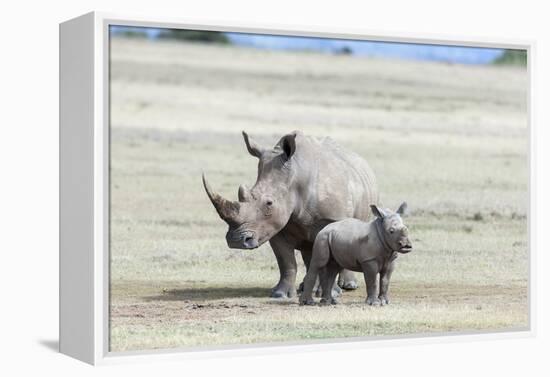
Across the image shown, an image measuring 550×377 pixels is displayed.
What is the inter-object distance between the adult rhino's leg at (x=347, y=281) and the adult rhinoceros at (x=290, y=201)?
1.05m

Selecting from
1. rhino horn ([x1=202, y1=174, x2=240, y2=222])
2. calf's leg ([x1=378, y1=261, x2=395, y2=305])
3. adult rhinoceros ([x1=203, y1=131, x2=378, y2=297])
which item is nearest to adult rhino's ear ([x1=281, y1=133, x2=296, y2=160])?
adult rhinoceros ([x1=203, y1=131, x2=378, y2=297])

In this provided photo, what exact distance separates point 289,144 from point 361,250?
1.60m

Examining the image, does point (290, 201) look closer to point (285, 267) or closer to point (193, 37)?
point (285, 267)

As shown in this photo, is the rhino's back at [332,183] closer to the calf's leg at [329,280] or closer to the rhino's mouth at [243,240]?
the calf's leg at [329,280]

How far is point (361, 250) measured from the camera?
17531 millimetres

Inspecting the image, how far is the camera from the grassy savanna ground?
17484 mm

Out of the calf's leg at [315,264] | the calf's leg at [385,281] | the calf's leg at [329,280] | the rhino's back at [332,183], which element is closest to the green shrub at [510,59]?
the rhino's back at [332,183]

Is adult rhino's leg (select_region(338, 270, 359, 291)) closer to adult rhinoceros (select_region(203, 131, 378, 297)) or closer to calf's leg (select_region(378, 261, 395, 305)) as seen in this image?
adult rhinoceros (select_region(203, 131, 378, 297))

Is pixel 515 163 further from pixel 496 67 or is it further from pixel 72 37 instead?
pixel 72 37

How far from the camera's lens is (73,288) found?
16.1 m

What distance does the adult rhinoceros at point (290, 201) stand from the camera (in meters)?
17.7

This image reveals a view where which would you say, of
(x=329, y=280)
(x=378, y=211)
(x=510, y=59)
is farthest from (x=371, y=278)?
(x=510, y=59)

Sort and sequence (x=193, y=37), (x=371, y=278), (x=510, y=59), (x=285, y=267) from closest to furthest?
(x=371, y=278), (x=285, y=267), (x=510, y=59), (x=193, y=37)

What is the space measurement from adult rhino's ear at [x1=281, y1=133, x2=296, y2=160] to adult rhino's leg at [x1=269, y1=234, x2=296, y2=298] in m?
1.15
